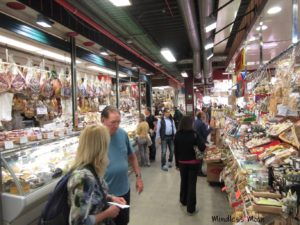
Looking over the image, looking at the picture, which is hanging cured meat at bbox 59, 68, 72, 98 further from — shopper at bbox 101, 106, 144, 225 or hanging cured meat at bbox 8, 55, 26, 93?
shopper at bbox 101, 106, 144, 225

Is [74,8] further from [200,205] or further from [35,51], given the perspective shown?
[200,205]

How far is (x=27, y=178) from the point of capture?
8.45ft

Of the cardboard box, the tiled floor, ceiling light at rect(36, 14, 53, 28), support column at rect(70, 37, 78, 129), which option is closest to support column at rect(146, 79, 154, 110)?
the tiled floor

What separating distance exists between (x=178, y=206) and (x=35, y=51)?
13.6 ft

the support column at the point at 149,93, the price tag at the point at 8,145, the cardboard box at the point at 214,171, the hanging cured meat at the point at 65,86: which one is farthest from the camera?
the support column at the point at 149,93

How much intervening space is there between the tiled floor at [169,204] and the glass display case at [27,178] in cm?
153

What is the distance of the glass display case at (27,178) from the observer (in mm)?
2412

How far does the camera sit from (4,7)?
3482 millimetres

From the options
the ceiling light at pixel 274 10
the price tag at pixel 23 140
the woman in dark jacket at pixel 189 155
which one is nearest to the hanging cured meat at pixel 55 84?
the price tag at pixel 23 140

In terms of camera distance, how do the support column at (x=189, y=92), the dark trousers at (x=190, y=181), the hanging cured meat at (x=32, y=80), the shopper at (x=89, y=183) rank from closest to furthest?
the shopper at (x=89, y=183) < the hanging cured meat at (x=32, y=80) < the dark trousers at (x=190, y=181) < the support column at (x=189, y=92)

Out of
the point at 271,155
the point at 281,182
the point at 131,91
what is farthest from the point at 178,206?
the point at 131,91

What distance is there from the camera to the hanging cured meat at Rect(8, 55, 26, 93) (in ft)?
10.8

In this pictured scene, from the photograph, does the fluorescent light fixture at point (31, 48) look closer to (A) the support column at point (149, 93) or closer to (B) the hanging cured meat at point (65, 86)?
(B) the hanging cured meat at point (65, 86)

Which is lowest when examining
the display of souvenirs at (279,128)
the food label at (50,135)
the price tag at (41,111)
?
the food label at (50,135)
